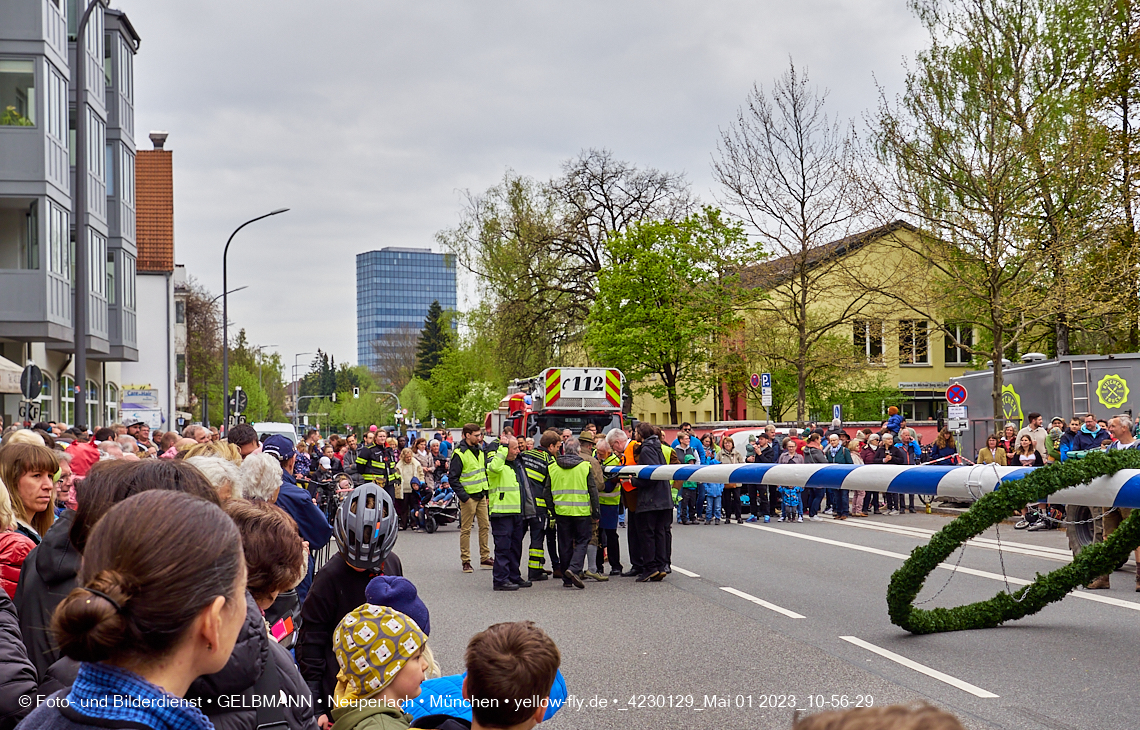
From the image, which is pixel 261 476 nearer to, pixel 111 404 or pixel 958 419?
pixel 958 419

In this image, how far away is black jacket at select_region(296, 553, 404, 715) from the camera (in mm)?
4273

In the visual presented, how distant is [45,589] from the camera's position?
12.2 feet

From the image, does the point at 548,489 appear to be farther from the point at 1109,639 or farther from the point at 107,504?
the point at 107,504

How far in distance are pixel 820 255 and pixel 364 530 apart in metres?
29.9

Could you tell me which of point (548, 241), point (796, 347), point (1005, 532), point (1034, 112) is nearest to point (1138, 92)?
point (1034, 112)

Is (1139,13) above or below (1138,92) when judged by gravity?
above

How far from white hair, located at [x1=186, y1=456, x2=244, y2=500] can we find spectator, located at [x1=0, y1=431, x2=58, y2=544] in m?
0.73

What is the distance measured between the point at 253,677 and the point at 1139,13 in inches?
1325

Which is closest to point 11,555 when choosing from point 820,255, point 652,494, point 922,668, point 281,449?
point 281,449

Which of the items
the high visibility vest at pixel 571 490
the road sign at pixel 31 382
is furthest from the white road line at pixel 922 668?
the road sign at pixel 31 382

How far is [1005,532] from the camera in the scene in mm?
19203

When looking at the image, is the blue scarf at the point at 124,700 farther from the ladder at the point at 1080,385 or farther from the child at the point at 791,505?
the ladder at the point at 1080,385

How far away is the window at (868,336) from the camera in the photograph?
Answer: 3164 centimetres

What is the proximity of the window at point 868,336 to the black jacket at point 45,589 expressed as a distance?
1099 inches
